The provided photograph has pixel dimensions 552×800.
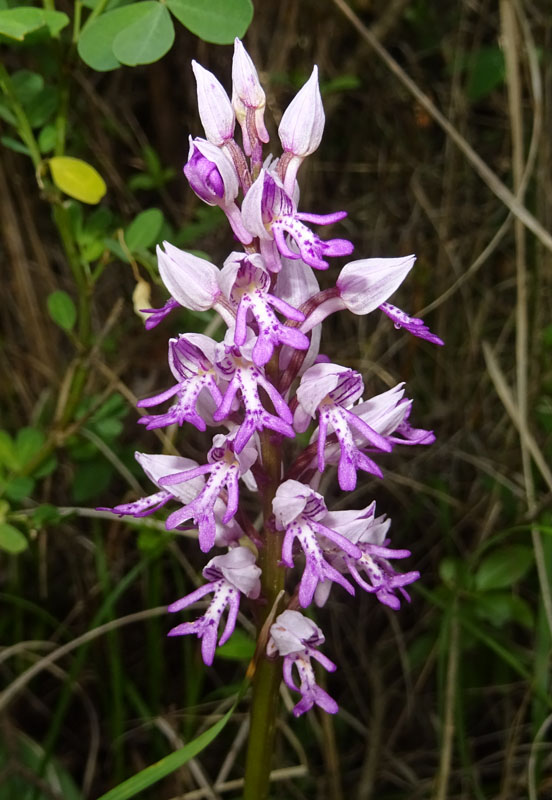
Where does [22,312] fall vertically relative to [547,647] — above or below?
above

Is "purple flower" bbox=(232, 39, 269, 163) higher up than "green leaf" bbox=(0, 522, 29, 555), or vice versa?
"purple flower" bbox=(232, 39, 269, 163)

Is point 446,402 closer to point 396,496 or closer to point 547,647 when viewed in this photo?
point 396,496

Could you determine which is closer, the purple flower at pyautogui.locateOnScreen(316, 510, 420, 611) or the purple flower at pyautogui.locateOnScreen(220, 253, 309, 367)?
the purple flower at pyautogui.locateOnScreen(220, 253, 309, 367)

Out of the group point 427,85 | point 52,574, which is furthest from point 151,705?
point 427,85

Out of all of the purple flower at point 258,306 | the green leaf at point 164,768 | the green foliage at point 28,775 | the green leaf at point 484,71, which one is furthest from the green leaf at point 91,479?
the green leaf at point 484,71

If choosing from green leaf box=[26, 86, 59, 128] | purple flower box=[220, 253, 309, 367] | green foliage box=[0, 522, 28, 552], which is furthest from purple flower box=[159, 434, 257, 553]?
green leaf box=[26, 86, 59, 128]

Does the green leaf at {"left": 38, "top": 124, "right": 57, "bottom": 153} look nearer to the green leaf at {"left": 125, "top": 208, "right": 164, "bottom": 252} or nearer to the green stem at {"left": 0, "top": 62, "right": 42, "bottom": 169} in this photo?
the green stem at {"left": 0, "top": 62, "right": 42, "bottom": 169}

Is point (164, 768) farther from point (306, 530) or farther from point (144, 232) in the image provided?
point (144, 232)
